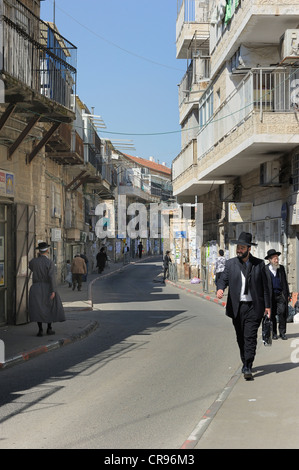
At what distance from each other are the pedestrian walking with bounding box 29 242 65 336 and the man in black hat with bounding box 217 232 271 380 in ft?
17.4

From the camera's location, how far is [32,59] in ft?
47.2

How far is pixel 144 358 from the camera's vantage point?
10.3 metres

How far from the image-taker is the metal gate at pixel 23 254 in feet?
45.9

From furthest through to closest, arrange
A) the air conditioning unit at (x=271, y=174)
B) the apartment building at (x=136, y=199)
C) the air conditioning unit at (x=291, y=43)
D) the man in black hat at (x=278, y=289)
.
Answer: the apartment building at (x=136, y=199)
the air conditioning unit at (x=271, y=174)
the air conditioning unit at (x=291, y=43)
the man in black hat at (x=278, y=289)

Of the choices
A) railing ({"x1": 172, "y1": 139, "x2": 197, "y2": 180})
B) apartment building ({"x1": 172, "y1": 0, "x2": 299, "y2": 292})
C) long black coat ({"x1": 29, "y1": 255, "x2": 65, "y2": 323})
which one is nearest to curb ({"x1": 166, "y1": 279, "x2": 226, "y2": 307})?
apartment building ({"x1": 172, "y1": 0, "x2": 299, "y2": 292})

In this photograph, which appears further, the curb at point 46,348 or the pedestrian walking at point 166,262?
the pedestrian walking at point 166,262

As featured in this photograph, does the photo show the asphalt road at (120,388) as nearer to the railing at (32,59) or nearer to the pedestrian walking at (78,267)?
the railing at (32,59)

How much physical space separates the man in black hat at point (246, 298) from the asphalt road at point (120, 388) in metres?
0.60

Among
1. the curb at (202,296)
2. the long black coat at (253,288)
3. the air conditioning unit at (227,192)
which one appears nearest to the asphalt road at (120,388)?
the long black coat at (253,288)

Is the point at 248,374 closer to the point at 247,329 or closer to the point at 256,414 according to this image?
the point at 247,329

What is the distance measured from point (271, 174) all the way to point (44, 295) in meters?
7.94

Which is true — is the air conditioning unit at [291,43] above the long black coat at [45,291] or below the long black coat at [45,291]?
above

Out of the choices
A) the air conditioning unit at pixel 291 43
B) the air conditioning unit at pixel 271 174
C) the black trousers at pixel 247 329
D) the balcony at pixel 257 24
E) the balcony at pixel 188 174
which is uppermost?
the balcony at pixel 257 24

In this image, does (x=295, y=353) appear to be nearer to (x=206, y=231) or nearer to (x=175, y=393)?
(x=175, y=393)
